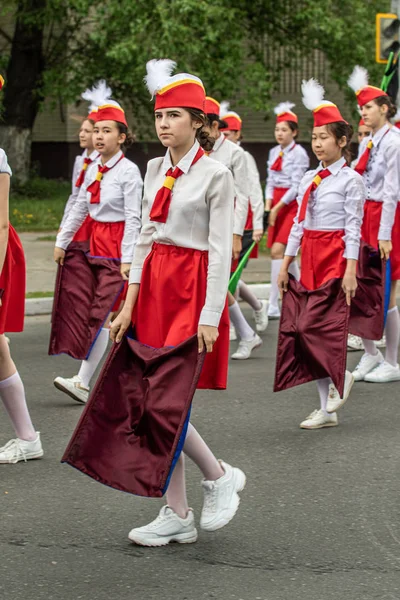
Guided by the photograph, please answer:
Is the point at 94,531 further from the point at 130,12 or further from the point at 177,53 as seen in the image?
the point at 130,12

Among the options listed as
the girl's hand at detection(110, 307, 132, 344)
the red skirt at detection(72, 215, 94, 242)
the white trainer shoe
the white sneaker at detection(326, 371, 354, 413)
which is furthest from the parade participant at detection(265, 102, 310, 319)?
the girl's hand at detection(110, 307, 132, 344)

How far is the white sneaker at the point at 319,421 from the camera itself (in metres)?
6.68

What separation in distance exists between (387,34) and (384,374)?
22.8ft

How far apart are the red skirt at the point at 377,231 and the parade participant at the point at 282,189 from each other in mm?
2746

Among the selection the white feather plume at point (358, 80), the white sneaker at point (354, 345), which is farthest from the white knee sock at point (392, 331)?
the white feather plume at point (358, 80)

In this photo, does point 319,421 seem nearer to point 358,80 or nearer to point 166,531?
point 166,531

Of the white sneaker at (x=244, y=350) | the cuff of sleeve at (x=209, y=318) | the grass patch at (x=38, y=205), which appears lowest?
the grass patch at (x=38, y=205)

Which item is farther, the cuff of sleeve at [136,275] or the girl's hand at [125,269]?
the girl's hand at [125,269]

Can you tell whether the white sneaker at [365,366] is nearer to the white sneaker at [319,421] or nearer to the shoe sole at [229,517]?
the white sneaker at [319,421]

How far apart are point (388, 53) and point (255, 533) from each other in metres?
10.1

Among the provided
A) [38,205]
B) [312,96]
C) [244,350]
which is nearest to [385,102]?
[312,96]

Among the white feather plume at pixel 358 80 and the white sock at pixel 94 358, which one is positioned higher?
the white feather plume at pixel 358 80

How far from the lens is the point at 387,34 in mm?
13852

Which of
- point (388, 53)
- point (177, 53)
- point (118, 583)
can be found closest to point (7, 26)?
point (177, 53)
